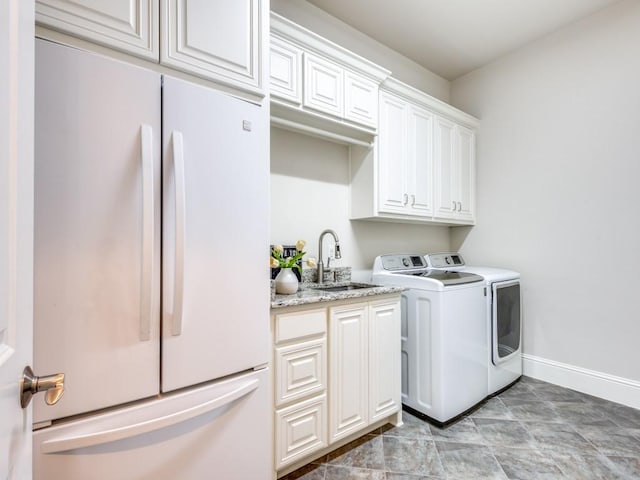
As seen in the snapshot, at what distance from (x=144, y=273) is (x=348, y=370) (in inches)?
48.2

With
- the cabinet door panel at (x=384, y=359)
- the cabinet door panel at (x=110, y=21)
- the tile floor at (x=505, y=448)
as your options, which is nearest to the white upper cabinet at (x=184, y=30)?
the cabinet door panel at (x=110, y=21)

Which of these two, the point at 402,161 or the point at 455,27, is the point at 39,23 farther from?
the point at 455,27

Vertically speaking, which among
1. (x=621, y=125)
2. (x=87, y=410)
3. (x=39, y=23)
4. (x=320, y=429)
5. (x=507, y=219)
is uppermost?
(x=621, y=125)

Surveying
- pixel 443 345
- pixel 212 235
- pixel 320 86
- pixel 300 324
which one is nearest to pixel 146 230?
pixel 212 235

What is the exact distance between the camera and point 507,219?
2.97 m

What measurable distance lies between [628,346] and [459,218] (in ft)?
4.99

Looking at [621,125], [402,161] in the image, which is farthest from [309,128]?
[621,125]

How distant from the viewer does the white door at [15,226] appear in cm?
48

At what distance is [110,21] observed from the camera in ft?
3.30

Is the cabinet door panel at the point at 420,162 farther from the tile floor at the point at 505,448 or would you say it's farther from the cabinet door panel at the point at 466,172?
the tile floor at the point at 505,448

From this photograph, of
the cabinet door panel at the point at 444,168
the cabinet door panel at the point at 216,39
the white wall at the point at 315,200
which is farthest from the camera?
the cabinet door panel at the point at 444,168

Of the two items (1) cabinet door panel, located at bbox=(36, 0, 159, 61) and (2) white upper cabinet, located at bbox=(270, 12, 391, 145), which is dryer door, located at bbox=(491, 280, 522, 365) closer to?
(2) white upper cabinet, located at bbox=(270, 12, 391, 145)

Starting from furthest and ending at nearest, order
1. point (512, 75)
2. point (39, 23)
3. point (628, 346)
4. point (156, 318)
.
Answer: point (512, 75), point (628, 346), point (156, 318), point (39, 23)

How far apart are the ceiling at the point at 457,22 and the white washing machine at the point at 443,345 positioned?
200 centimetres
